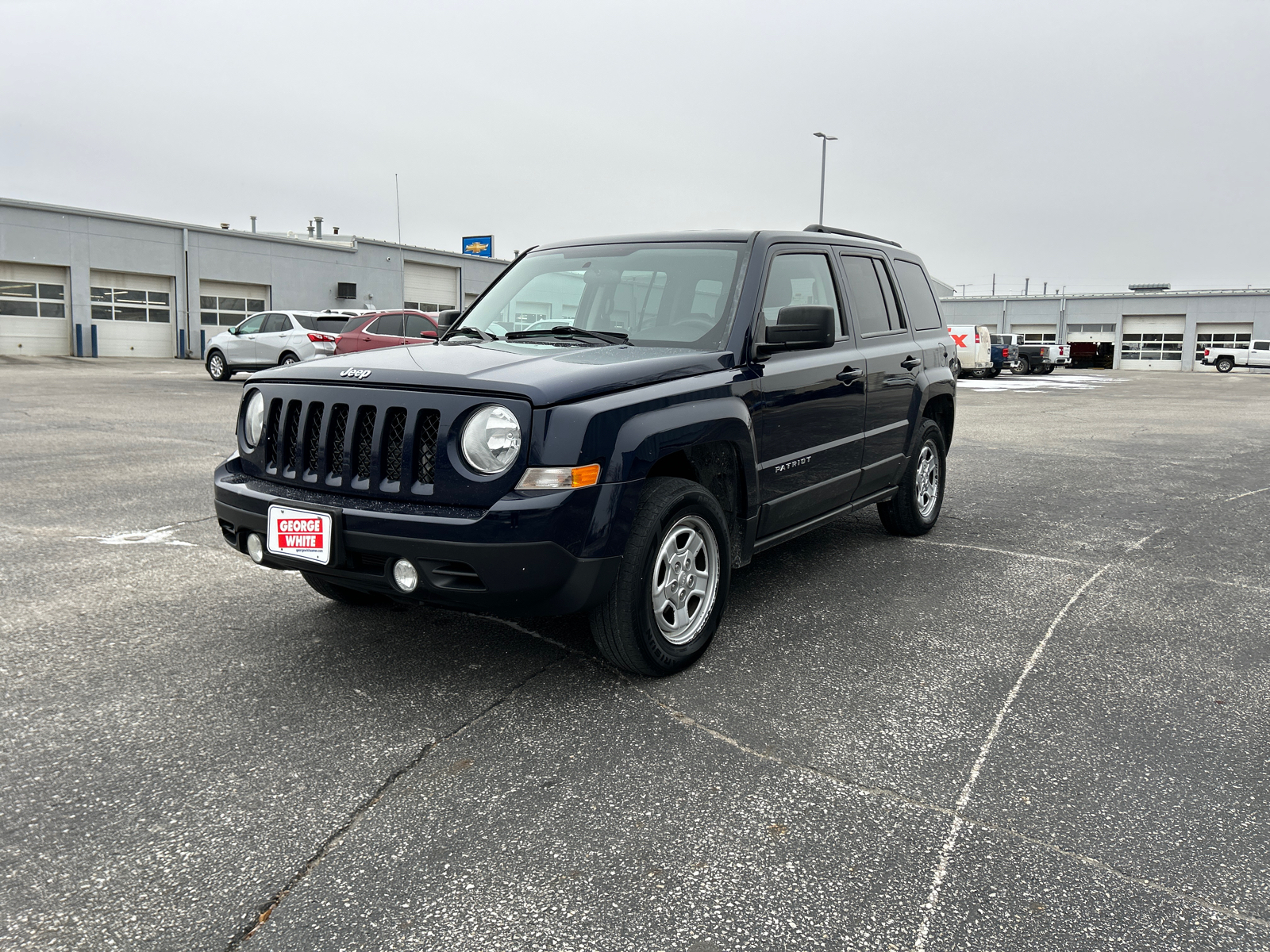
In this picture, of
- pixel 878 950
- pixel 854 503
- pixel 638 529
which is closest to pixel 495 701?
pixel 638 529

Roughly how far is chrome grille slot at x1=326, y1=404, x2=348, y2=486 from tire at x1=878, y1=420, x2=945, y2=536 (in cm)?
368

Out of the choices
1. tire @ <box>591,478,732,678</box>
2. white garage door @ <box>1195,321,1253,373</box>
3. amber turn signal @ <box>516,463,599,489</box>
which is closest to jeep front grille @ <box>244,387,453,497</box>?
amber turn signal @ <box>516,463,599,489</box>

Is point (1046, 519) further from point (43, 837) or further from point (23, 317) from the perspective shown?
point (23, 317)

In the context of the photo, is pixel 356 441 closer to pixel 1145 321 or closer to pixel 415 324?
pixel 415 324

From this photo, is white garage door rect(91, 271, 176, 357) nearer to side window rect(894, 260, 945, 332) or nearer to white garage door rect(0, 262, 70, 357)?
white garage door rect(0, 262, 70, 357)

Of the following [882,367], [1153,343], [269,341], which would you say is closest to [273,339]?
[269,341]

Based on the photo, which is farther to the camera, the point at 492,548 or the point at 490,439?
the point at 490,439

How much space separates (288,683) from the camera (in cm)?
359

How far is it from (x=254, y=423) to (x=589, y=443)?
1.51 meters

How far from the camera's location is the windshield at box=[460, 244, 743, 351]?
167 inches

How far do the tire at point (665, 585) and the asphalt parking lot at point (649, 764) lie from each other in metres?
0.15

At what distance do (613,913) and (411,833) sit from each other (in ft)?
2.11

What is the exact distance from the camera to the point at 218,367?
72.4ft

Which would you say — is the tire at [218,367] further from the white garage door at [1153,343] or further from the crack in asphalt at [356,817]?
the white garage door at [1153,343]
